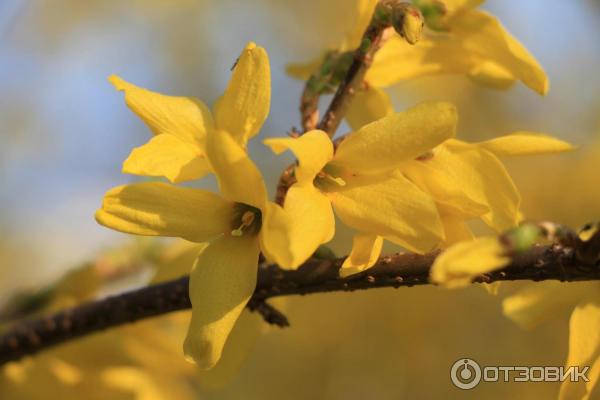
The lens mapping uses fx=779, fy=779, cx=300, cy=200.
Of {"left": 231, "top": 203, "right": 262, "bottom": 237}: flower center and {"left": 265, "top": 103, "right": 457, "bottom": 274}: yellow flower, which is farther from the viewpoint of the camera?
{"left": 231, "top": 203, "right": 262, "bottom": 237}: flower center

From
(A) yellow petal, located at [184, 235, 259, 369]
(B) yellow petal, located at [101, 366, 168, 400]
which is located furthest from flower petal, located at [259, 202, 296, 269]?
(B) yellow petal, located at [101, 366, 168, 400]

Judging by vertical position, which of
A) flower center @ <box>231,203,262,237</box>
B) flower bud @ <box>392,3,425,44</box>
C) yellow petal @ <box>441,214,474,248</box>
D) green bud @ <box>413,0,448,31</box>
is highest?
flower bud @ <box>392,3,425,44</box>

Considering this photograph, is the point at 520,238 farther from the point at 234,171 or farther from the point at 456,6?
the point at 456,6

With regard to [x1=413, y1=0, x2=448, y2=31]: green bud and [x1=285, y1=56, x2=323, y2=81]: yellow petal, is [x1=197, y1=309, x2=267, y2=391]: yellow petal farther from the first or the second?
[x1=413, y1=0, x2=448, y2=31]: green bud

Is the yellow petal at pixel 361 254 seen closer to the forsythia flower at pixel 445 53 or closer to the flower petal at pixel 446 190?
the flower petal at pixel 446 190

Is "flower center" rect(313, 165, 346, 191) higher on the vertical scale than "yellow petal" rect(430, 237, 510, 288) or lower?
lower

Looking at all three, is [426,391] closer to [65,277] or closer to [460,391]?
[460,391]

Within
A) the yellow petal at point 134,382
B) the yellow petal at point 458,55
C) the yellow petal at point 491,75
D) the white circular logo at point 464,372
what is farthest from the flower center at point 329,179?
the yellow petal at point 134,382
